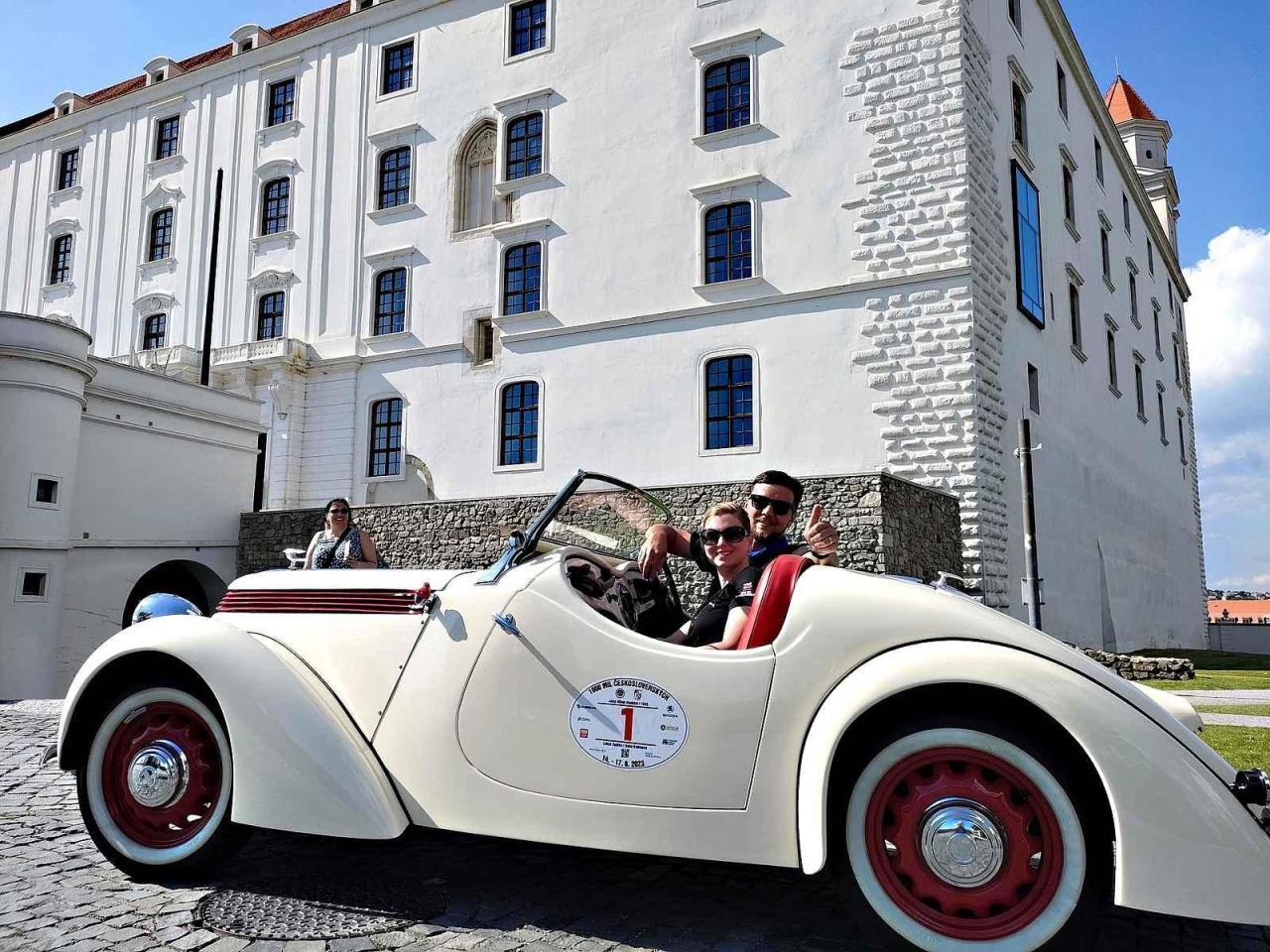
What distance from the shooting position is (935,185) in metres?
19.0

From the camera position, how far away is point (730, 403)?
67.6 feet

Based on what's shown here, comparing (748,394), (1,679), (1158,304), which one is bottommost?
(1,679)

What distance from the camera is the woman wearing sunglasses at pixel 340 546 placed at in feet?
22.5

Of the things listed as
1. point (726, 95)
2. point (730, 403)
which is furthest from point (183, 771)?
point (726, 95)

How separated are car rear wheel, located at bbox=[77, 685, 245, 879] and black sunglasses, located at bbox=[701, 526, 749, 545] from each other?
6.87 feet

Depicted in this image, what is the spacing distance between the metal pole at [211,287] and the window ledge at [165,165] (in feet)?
8.04

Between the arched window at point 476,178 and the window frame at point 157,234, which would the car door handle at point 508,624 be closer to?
the arched window at point 476,178

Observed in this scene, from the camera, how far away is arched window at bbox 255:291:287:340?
2745cm

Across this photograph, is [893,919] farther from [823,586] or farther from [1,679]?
[1,679]

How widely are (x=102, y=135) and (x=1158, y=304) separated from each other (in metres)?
42.0

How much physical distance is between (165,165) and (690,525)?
2476cm

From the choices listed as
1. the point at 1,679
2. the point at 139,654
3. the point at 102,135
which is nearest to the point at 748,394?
the point at 1,679

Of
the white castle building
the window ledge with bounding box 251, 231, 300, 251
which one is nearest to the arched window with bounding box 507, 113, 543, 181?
the white castle building

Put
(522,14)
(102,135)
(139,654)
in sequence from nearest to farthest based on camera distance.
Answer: (139,654) < (522,14) < (102,135)
